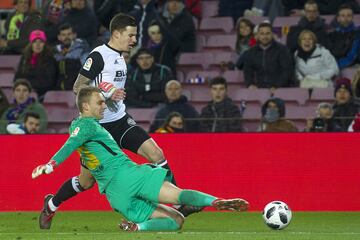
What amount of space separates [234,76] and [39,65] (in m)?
3.24

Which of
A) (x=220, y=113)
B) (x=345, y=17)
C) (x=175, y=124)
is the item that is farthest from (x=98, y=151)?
(x=345, y=17)

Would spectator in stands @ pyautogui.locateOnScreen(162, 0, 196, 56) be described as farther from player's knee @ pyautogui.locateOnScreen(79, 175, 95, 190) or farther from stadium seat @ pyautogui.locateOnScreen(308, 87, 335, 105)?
player's knee @ pyautogui.locateOnScreen(79, 175, 95, 190)

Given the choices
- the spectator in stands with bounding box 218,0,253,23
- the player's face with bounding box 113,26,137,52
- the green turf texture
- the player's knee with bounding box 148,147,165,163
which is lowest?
the green turf texture

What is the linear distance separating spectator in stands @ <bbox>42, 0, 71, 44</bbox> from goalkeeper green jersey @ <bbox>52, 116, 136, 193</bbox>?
30.3 ft

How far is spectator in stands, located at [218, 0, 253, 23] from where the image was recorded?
A: 1967 cm

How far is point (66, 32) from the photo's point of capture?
62.5 feet

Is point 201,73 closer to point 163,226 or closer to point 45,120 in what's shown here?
point 45,120

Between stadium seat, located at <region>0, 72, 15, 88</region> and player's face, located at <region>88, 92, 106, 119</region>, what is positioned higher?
player's face, located at <region>88, 92, 106, 119</region>

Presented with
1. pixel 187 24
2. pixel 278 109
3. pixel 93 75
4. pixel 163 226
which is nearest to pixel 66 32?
pixel 187 24

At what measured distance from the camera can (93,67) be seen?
38.7ft

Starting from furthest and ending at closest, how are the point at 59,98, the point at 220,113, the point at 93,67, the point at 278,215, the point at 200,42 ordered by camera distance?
the point at 200,42 → the point at 59,98 → the point at 220,113 → the point at 93,67 → the point at 278,215

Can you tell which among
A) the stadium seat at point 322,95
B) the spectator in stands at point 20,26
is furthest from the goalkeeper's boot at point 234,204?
the spectator in stands at point 20,26

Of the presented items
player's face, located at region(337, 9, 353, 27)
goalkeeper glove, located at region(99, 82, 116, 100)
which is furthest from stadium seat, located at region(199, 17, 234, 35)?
goalkeeper glove, located at region(99, 82, 116, 100)

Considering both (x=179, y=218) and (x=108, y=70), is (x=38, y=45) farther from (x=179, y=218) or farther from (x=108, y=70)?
(x=179, y=218)
